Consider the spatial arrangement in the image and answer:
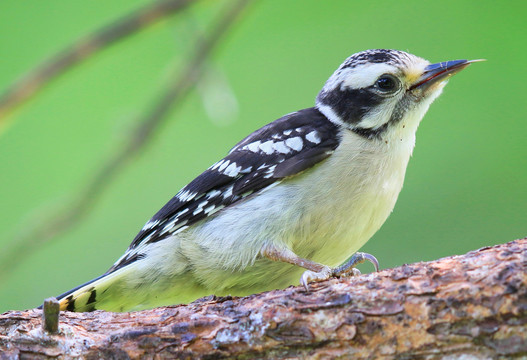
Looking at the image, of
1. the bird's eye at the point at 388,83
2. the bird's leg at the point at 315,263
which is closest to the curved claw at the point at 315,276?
the bird's leg at the point at 315,263

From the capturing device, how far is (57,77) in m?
3.47

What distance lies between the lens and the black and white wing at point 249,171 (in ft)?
12.2

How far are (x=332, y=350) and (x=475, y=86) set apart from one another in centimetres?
282

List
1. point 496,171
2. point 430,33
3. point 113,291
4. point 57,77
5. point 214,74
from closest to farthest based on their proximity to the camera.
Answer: point 57,77
point 113,291
point 214,74
point 496,171
point 430,33

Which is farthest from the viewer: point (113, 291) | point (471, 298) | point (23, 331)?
point (113, 291)

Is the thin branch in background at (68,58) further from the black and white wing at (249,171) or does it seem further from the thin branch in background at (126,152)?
the black and white wing at (249,171)

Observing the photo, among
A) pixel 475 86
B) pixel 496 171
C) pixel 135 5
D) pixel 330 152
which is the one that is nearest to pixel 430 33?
pixel 475 86

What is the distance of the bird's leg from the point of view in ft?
10.3

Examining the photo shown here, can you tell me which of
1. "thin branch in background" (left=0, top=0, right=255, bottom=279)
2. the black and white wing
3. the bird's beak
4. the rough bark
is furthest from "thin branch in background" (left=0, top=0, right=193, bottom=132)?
the bird's beak

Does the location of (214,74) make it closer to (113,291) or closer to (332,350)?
(113,291)

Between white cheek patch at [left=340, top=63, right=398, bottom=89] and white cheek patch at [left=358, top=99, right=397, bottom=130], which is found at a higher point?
white cheek patch at [left=340, top=63, right=398, bottom=89]

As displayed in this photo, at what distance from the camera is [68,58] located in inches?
137

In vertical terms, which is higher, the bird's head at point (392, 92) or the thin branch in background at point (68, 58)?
the thin branch in background at point (68, 58)

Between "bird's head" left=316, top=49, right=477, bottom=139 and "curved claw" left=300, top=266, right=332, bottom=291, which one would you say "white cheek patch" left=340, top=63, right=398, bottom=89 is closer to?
"bird's head" left=316, top=49, right=477, bottom=139
